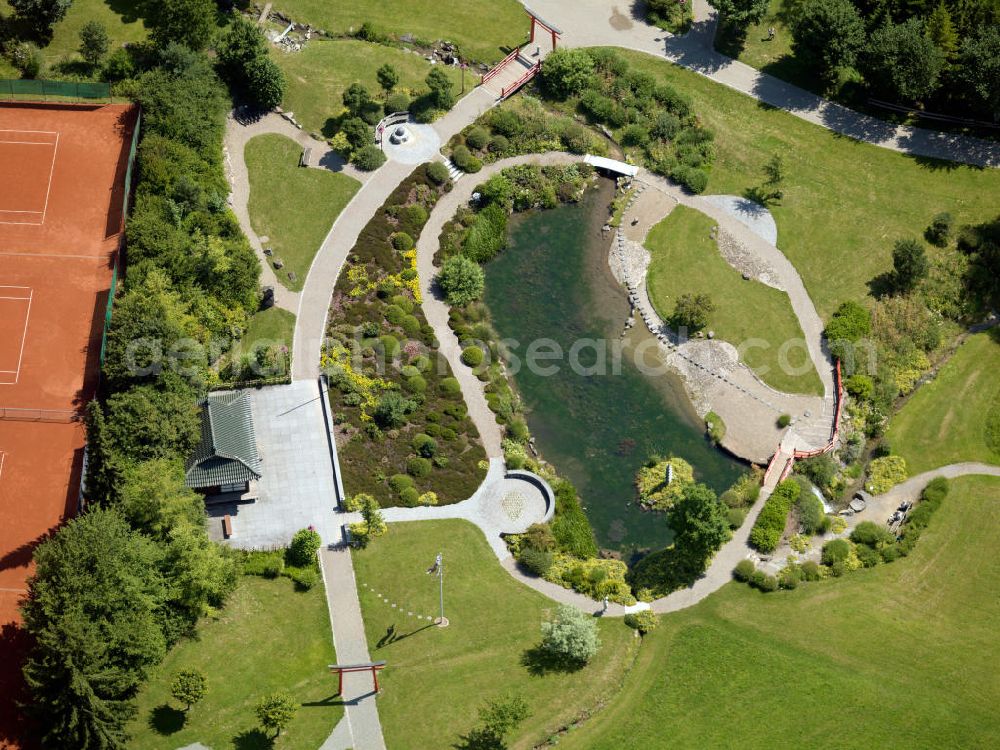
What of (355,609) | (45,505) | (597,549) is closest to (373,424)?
(355,609)

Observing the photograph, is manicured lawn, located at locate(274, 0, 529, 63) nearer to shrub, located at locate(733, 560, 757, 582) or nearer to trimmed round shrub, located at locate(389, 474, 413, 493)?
trimmed round shrub, located at locate(389, 474, 413, 493)

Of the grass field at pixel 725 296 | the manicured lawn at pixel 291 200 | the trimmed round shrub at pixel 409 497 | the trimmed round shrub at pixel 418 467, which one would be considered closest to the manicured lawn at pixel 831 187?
the grass field at pixel 725 296

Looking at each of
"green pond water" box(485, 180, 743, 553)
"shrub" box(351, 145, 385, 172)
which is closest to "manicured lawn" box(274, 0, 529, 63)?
"shrub" box(351, 145, 385, 172)

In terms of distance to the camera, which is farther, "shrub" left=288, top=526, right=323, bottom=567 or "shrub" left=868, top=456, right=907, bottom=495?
"shrub" left=868, top=456, right=907, bottom=495

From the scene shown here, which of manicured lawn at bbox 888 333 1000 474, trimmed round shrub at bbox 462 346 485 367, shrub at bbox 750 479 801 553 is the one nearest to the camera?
shrub at bbox 750 479 801 553

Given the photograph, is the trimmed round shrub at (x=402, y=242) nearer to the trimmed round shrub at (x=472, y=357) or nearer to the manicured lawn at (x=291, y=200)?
the manicured lawn at (x=291, y=200)

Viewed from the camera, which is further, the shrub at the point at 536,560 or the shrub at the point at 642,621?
the shrub at the point at 536,560
